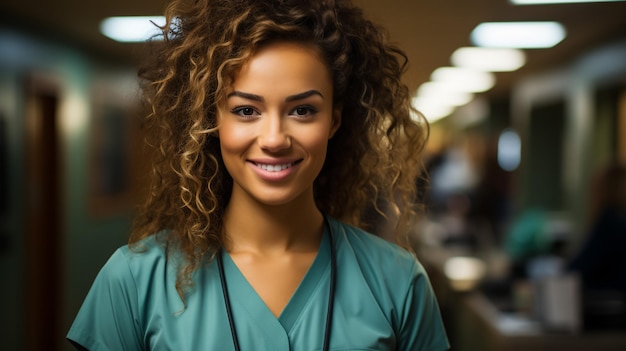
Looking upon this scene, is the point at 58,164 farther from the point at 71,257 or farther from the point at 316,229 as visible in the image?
the point at 316,229

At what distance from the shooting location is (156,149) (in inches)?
56.3

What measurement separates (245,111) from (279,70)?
0.09m

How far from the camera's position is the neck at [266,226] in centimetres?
138

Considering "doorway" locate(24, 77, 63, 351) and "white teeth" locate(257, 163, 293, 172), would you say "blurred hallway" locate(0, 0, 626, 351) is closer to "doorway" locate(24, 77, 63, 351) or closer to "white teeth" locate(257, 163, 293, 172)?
"doorway" locate(24, 77, 63, 351)

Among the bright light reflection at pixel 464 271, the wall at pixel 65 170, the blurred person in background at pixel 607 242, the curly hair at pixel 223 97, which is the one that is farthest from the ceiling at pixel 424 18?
the curly hair at pixel 223 97

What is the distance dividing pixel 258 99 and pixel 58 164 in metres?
4.10

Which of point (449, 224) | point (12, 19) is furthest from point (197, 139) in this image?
point (449, 224)

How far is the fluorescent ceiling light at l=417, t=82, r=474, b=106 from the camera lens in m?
7.40

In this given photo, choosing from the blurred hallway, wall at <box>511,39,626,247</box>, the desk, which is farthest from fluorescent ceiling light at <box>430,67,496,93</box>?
the desk

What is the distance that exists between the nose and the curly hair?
10 cm

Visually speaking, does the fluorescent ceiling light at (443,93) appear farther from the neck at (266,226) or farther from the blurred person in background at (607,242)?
the neck at (266,226)

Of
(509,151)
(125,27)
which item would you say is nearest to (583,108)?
(125,27)

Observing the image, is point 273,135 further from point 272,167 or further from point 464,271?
point 464,271

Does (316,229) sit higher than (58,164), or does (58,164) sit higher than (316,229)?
(58,164)
